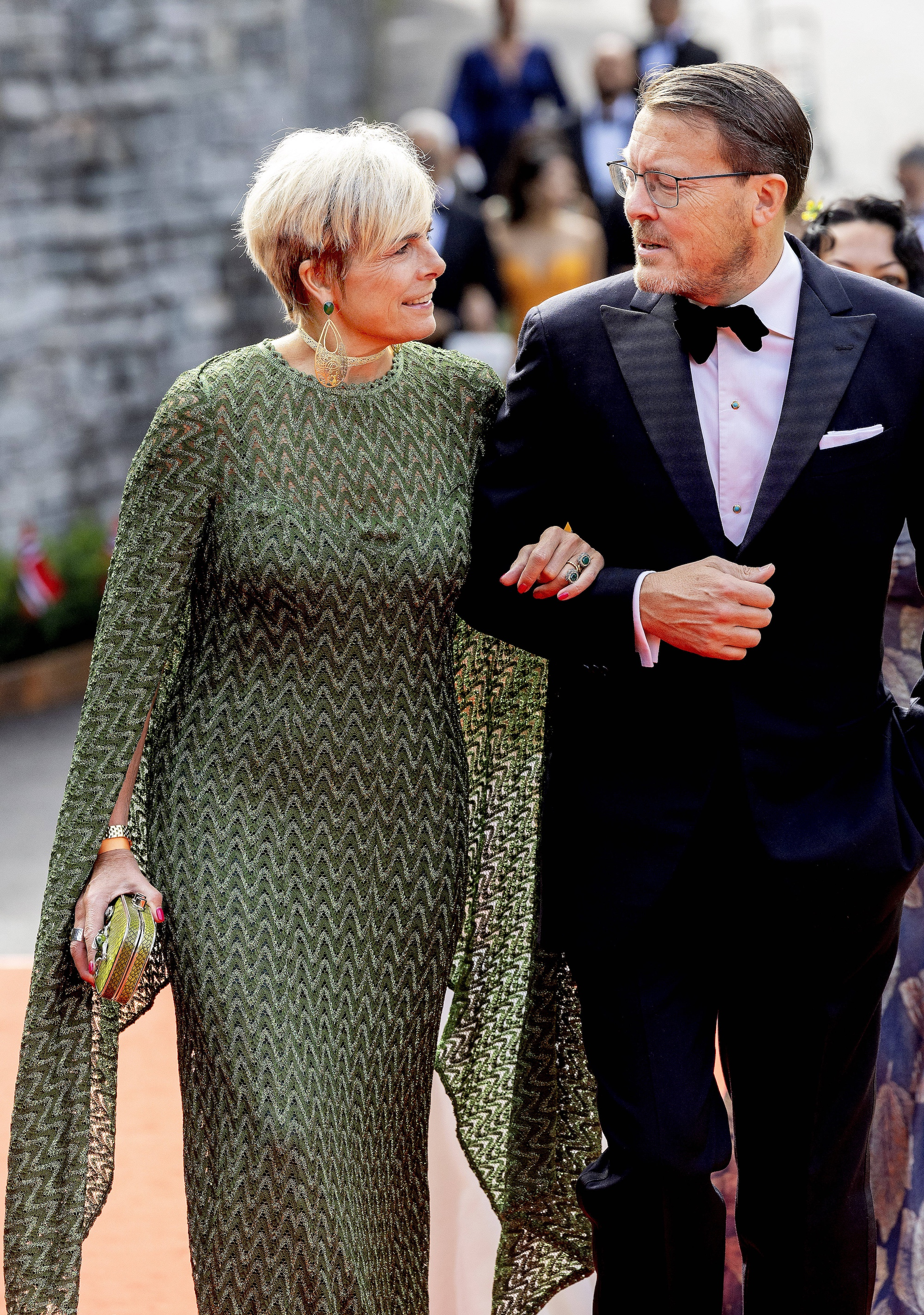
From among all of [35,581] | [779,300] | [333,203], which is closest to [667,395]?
[779,300]

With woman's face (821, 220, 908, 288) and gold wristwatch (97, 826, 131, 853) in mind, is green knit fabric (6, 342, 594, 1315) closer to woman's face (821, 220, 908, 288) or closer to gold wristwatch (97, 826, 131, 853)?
gold wristwatch (97, 826, 131, 853)

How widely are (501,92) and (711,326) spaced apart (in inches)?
350

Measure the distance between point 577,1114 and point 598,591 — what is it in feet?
3.39

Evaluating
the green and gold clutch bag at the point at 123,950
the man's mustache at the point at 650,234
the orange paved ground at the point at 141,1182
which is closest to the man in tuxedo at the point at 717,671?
the man's mustache at the point at 650,234

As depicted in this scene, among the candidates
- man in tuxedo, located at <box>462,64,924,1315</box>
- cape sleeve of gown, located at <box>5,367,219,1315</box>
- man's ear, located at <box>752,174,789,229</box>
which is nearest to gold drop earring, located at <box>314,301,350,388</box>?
cape sleeve of gown, located at <box>5,367,219,1315</box>

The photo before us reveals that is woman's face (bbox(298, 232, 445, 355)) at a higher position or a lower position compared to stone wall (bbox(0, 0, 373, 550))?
higher

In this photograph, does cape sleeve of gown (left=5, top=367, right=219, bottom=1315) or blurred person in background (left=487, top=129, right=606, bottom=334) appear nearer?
cape sleeve of gown (left=5, top=367, right=219, bottom=1315)

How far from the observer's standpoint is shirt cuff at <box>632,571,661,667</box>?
2443 millimetres

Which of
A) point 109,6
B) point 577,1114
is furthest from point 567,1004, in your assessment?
point 109,6

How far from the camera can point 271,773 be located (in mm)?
2672

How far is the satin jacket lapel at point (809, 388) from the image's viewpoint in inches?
94.9

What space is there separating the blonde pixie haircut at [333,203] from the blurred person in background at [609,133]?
6.24 m

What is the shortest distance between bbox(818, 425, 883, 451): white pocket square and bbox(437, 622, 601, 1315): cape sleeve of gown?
775mm

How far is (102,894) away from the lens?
2.67 meters
